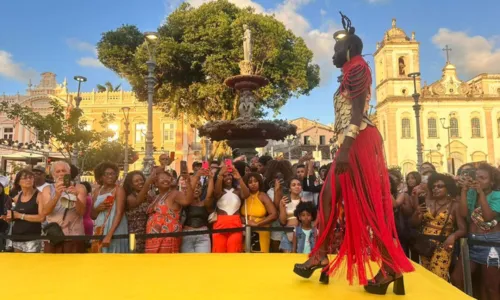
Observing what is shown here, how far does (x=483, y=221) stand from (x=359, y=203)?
7.93 ft

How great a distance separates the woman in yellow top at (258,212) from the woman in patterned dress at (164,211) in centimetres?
95

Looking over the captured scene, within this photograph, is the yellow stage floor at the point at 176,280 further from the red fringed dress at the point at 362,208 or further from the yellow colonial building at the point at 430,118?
the yellow colonial building at the point at 430,118

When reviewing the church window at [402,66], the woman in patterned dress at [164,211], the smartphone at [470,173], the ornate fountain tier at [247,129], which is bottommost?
the woman in patterned dress at [164,211]

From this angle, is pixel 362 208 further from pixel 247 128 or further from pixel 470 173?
pixel 247 128

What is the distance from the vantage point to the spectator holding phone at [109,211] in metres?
4.89

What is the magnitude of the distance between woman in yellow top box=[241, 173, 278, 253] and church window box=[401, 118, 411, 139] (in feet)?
166

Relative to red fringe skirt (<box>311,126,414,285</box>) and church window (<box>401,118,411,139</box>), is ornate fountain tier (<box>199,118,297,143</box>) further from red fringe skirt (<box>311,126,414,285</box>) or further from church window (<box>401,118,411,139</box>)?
church window (<box>401,118,411,139</box>)

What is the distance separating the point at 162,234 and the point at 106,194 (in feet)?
4.25

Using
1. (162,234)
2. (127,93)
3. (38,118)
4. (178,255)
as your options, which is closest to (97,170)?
(162,234)

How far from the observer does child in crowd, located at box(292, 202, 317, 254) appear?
5.16 m

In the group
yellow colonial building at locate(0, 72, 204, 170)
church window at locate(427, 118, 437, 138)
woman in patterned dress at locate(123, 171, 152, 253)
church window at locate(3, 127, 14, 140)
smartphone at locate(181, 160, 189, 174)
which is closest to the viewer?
woman in patterned dress at locate(123, 171, 152, 253)

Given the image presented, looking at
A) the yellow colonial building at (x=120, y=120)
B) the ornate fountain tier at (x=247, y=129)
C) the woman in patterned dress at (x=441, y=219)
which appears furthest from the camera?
the yellow colonial building at (x=120, y=120)

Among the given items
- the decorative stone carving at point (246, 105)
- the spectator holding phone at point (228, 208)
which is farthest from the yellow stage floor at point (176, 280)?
the decorative stone carving at point (246, 105)

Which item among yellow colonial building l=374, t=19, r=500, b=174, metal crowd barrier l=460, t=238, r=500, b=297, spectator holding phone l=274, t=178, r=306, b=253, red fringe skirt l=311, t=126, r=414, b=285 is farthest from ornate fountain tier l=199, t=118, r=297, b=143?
yellow colonial building l=374, t=19, r=500, b=174
